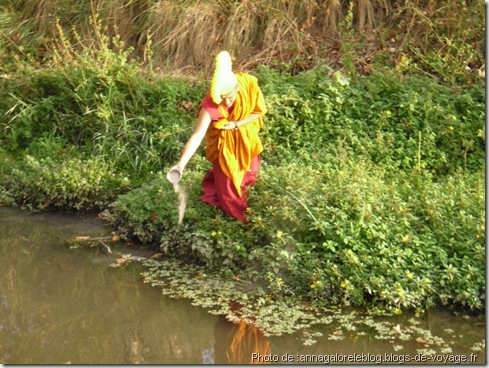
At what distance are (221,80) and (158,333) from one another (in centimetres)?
185

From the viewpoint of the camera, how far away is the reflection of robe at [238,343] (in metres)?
4.98

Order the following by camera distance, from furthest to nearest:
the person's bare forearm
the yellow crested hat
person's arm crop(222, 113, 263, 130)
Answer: person's arm crop(222, 113, 263, 130) → the yellow crested hat → the person's bare forearm

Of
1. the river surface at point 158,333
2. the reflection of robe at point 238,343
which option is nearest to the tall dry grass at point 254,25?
the river surface at point 158,333

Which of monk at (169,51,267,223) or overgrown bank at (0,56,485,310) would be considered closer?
overgrown bank at (0,56,485,310)

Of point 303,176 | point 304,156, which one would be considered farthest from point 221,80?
point 304,156

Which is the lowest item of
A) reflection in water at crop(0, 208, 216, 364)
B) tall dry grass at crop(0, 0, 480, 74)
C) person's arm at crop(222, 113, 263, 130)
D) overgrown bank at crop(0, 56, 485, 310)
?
reflection in water at crop(0, 208, 216, 364)

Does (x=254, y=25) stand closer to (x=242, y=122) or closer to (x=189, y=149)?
(x=242, y=122)

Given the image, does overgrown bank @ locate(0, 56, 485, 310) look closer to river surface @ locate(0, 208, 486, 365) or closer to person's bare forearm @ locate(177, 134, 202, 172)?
river surface @ locate(0, 208, 486, 365)

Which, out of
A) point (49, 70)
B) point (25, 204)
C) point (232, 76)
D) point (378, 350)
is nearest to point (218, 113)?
point (232, 76)

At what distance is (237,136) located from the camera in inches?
236

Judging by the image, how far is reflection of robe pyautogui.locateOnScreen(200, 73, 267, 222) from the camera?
5.94 metres

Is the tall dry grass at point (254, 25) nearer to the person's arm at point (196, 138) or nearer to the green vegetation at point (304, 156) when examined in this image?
the green vegetation at point (304, 156)

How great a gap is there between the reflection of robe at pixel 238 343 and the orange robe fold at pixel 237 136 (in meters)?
1.21

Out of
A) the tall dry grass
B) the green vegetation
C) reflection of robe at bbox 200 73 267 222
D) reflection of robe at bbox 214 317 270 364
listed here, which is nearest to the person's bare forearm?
reflection of robe at bbox 200 73 267 222
